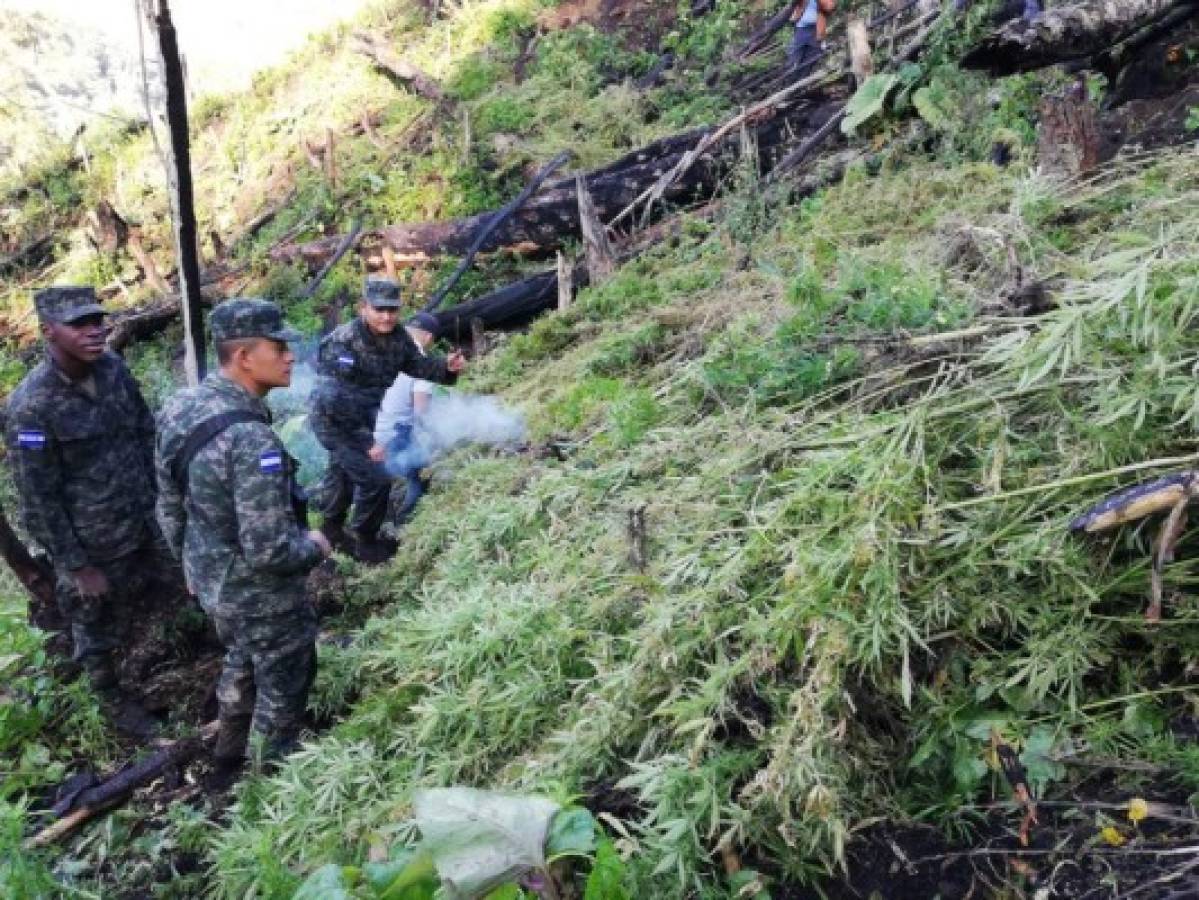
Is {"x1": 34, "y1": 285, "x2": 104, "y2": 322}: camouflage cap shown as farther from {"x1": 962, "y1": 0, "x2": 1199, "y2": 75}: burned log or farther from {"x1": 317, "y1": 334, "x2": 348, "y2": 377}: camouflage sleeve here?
{"x1": 962, "y1": 0, "x2": 1199, "y2": 75}: burned log

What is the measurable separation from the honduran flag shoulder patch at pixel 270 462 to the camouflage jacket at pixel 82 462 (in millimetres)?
1512

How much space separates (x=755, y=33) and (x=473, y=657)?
11.0m

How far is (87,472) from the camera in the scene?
14.6 ft

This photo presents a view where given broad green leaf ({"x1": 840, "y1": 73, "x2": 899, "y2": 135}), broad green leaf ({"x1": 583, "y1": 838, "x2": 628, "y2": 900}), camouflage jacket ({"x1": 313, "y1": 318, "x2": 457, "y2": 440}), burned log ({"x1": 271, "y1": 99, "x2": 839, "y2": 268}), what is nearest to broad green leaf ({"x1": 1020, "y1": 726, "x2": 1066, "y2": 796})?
broad green leaf ({"x1": 583, "y1": 838, "x2": 628, "y2": 900})

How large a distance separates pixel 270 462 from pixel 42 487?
158cm

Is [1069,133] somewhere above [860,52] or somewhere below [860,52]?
below

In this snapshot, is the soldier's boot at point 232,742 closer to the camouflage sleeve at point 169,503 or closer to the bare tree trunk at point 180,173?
the camouflage sleeve at point 169,503

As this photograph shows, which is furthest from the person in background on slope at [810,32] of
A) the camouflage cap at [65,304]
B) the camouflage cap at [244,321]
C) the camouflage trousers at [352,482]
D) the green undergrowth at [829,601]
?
the camouflage cap at [244,321]

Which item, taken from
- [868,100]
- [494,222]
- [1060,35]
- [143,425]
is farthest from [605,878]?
[494,222]

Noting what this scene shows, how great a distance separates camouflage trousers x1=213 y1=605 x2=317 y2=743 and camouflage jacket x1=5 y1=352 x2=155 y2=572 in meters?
1.16

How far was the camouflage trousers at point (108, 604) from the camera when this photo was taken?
174 inches

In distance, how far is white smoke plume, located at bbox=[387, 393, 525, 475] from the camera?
249 inches

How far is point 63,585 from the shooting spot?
446 cm

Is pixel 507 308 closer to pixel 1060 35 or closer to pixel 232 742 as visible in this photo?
pixel 1060 35
